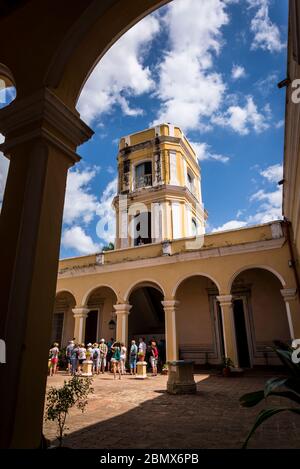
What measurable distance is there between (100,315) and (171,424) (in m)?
12.8

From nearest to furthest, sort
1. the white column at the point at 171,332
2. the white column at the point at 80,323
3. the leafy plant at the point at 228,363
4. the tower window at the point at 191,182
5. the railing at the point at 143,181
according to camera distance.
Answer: the leafy plant at the point at 228,363 → the white column at the point at 171,332 → the white column at the point at 80,323 → the railing at the point at 143,181 → the tower window at the point at 191,182

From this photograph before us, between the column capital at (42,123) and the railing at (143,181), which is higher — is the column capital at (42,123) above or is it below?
below

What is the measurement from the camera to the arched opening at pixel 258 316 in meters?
13.1

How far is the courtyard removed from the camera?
12.9ft

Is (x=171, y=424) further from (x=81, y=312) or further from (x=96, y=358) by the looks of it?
(x=81, y=312)

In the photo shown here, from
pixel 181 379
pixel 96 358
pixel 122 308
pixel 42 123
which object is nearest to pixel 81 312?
pixel 122 308

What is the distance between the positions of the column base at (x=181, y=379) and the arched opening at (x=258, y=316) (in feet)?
20.4

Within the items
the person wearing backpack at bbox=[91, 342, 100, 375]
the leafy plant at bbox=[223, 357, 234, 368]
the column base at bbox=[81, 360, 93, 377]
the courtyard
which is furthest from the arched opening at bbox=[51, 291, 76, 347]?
the courtyard

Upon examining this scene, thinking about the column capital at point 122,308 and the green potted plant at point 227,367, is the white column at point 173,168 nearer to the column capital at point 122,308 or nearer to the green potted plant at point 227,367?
the column capital at point 122,308

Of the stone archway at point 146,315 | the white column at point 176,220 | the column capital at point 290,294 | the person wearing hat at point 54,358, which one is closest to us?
the column capital at point 290,294

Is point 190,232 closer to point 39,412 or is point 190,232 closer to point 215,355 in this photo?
point 215,355

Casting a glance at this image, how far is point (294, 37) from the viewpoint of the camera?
109 inches

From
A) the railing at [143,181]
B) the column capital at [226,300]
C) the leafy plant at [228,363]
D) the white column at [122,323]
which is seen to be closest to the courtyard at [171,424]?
the leafy plant at [228,363]

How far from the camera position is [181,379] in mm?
7887
